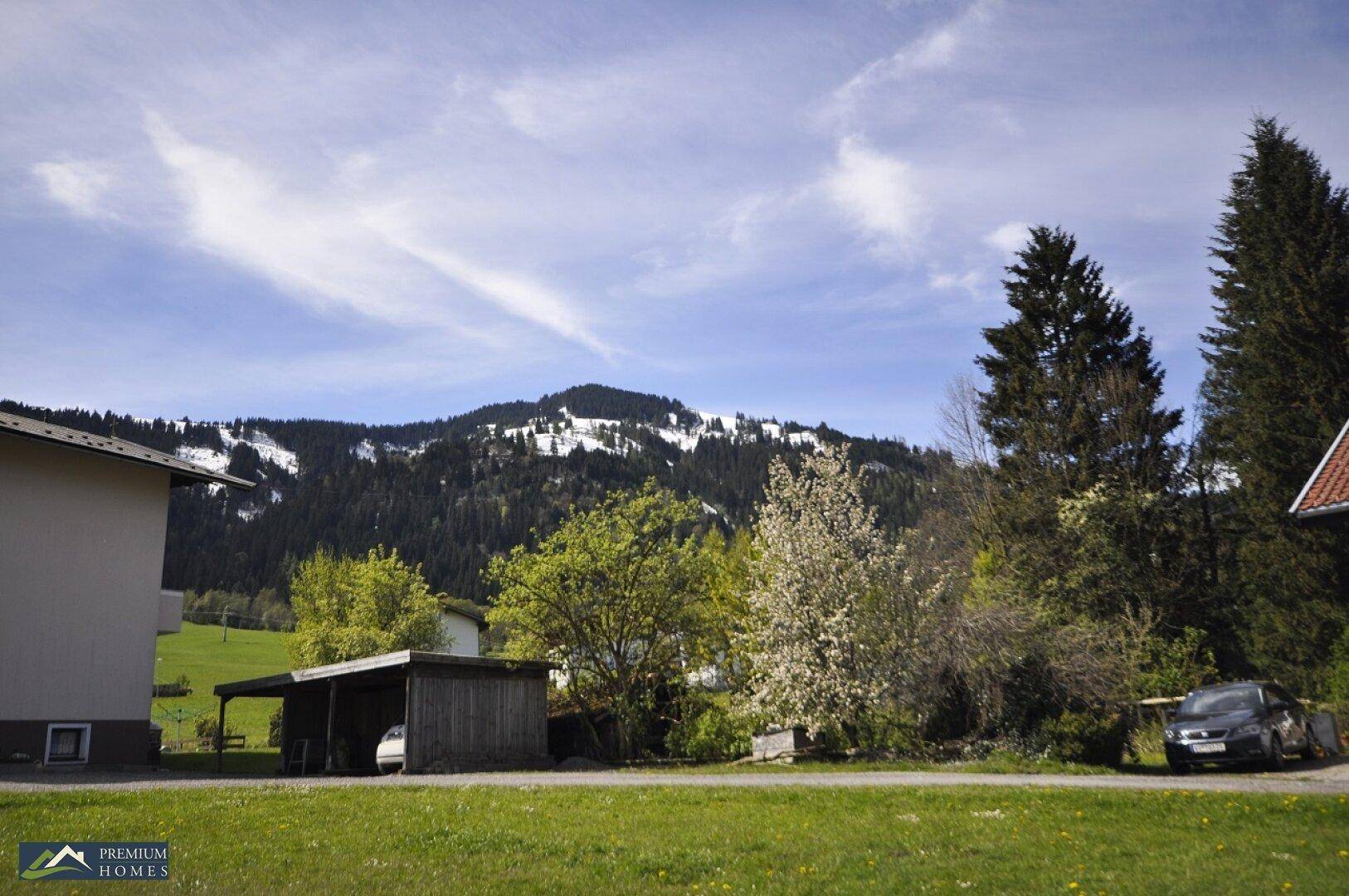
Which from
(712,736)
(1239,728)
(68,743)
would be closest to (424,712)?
(712,736)

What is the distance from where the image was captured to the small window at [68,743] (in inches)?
928

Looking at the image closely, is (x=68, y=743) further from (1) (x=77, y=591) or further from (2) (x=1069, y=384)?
(2) (x=1069, y=384)

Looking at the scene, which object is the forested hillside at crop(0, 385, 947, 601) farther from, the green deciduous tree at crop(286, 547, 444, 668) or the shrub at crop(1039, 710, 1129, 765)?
the shrub at crop(1039, 710, 1129, 765)

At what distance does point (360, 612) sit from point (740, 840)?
36.3 m

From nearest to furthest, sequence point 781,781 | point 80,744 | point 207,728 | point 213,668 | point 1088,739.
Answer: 1. point 781,781
2. point 1088,739
3. point 80,744
4. point 207,728
5. point 213,668

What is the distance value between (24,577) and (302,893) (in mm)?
20699

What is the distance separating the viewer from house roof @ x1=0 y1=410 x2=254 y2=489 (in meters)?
23.6

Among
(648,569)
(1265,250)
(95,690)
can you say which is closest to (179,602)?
(95,690)

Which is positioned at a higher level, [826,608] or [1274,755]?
[826,608]

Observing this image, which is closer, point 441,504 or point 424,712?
point 424,712

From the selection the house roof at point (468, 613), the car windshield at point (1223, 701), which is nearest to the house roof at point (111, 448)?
the car windshield at point (1223, 701)

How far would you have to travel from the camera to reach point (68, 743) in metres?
24.0

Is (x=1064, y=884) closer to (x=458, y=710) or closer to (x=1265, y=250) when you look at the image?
(x=458, y=710)

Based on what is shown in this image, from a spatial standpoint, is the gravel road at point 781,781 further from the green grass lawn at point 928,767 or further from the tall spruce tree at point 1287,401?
the tall spruce tree at point 1287,401
